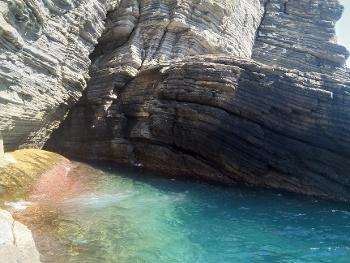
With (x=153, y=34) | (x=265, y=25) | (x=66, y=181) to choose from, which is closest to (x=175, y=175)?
(x=66, y=181)

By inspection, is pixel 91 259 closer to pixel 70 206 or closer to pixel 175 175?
pixel 70 206

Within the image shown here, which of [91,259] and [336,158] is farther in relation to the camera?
[336,158]

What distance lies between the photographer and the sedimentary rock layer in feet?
63.0

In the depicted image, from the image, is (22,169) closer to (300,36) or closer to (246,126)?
(246,126)

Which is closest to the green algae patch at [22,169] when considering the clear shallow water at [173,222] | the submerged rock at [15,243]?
the clear shallow water at [173,222]

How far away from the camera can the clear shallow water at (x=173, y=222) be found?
11695 millimetres

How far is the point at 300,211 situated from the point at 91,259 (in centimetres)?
971

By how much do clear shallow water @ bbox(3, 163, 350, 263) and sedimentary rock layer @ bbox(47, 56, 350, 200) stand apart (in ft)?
4.20

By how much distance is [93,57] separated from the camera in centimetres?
2516

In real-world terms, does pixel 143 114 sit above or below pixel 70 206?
above

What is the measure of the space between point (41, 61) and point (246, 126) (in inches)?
383

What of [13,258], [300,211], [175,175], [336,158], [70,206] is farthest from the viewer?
[175,175]

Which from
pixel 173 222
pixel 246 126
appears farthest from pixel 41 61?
pixel 246 126

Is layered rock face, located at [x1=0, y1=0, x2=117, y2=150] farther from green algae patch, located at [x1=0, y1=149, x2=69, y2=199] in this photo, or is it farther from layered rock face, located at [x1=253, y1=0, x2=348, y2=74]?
layered rock face, located at [x1=253, y1=0, x2=348, y2=74]
